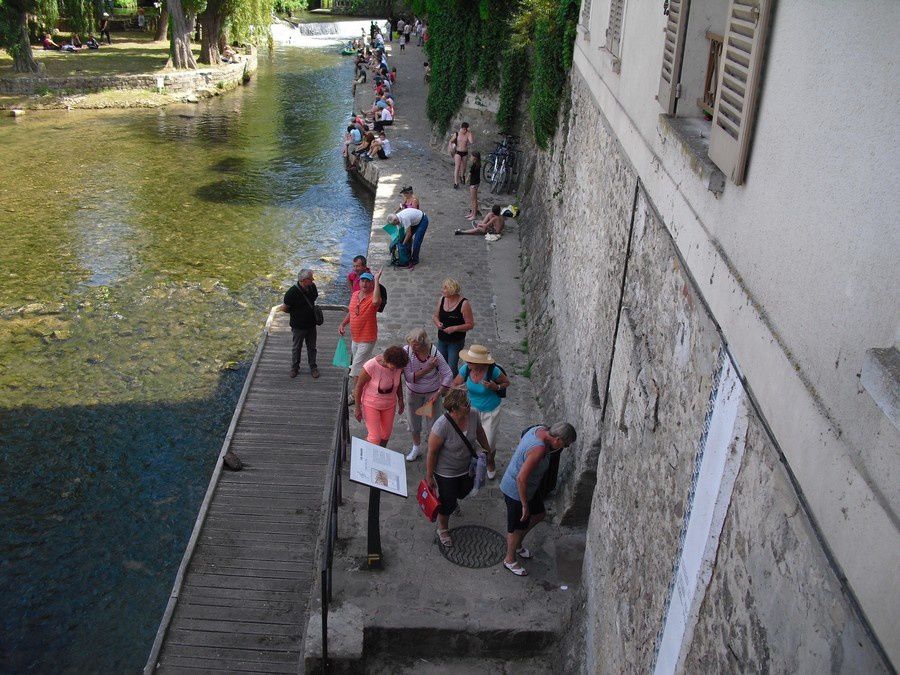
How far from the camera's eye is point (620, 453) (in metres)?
5.49

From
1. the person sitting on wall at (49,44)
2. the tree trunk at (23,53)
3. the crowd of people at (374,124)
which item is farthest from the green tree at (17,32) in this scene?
the crowd of people at (374,124)

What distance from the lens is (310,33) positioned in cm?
4525

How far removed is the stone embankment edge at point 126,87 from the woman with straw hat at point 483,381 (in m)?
23.5

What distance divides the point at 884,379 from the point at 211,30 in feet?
111

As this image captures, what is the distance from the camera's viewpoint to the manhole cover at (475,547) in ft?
22.8

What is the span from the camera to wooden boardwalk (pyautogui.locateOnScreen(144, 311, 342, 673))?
6.30m

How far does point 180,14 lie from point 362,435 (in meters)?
26.0

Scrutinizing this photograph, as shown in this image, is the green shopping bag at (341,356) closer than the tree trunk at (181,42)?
Yes

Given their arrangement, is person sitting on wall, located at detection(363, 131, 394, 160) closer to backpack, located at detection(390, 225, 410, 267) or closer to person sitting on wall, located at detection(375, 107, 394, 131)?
person sitting on wall, located at detection(375, 107, 394, 131)

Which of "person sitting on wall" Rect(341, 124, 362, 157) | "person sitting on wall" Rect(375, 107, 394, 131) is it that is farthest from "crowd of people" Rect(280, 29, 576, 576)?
"person sitting on wall" Rect(375, 107, 394, 131)

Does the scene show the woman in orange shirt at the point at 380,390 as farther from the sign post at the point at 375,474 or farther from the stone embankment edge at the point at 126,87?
the stone embankment edge at the point at 126,87

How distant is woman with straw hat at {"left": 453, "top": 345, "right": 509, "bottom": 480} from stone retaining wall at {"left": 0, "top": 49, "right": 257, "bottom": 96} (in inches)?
956

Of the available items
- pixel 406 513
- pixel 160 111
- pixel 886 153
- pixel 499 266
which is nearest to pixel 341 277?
pixel 499 266

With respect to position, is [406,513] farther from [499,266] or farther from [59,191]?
[59,191]
